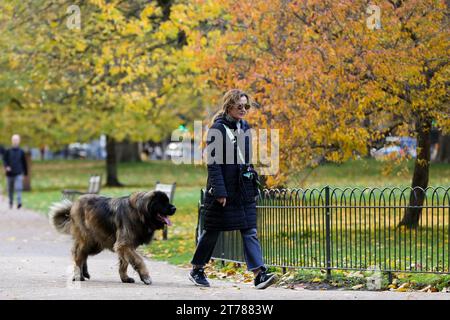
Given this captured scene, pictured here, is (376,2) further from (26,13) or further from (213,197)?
(26,13)

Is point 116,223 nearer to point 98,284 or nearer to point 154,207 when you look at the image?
point 154,207

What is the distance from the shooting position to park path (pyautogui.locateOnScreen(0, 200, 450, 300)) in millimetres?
9922

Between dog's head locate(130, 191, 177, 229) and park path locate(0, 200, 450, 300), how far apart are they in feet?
2.50

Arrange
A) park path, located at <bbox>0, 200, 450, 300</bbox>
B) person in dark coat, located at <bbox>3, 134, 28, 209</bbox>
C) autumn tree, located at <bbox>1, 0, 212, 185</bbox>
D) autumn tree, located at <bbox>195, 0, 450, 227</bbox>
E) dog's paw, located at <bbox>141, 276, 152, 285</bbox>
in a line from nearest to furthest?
park path, located at <bbox>0, 200, 450, 300</bbox>
dog's paw, located at <bbox>141, 276, 152, 285</bbox>
autumn tree, located at <bbox>195, 0, 450, 227</bbox>
autumn tree, located at <bbox>1, 0, 212, 185</bbox>
person in dark coat, located at <bbox>3, 134, 28, 209</bbox>

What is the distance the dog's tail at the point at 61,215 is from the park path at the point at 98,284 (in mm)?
613

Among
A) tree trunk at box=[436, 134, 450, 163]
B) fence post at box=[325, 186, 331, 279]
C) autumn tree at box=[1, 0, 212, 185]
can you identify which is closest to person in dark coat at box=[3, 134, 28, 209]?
autumn tree at box=[1, 0, 212, 185]

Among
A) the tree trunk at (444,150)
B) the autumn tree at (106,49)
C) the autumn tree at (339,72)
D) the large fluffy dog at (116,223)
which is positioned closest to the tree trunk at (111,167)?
the autumn tree at (106,49)

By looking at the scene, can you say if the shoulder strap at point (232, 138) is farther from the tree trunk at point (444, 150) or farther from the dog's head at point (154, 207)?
the tree trunk at point (444, 150)

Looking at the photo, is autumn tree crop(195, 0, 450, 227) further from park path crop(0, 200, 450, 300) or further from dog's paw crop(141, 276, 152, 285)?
dog's paw crop(141, 276, 152, 285)

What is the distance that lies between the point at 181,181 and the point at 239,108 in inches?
1302

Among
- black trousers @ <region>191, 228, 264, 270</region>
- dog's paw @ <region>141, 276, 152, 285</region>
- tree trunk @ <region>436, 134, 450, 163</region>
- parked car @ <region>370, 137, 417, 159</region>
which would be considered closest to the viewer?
black trousers @ <region>191, 228, 264, 270</region>

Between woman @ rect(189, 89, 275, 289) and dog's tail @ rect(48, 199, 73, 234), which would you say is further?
dog's tail @ rect(48, 199, 73, 234)
